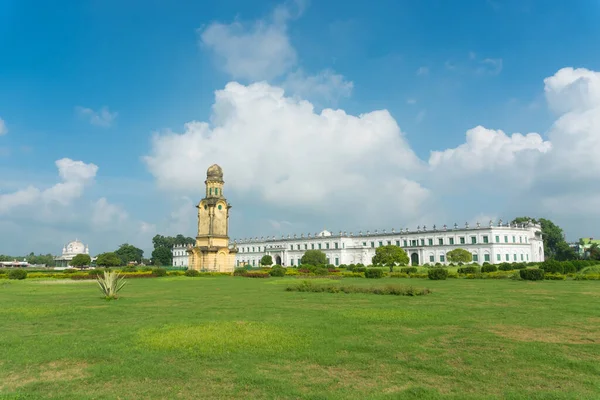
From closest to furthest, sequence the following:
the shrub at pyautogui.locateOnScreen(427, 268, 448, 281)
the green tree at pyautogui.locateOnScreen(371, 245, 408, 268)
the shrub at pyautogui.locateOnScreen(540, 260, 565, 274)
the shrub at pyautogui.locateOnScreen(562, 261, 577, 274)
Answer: the shrub at pyautogui.locateOnScreen(427, 268, 448, 281) → the shrub at pyautogui.locateOnScreen(540, 260, 565, 274) → the shrub at pyautogui.locateOnScreen(562, 261, 577, 274) → the green tree at pyautogui.locateOnScreen(371, 245, 408, 268)

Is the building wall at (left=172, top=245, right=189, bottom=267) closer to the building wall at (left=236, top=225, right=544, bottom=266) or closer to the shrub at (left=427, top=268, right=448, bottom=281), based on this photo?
the building wall at (left=236, top=225, right=544, bottom=266)

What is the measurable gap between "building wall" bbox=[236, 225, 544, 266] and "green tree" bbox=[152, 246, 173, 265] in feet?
97.2

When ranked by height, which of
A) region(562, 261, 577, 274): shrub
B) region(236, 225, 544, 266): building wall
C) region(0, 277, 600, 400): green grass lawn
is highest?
region(236, 225, 544, 266): building wall

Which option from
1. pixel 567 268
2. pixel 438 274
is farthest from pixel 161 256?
pixel 567 268

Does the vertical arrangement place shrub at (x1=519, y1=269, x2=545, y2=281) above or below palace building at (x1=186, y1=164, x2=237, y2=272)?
below

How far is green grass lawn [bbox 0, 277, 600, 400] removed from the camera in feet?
22.6

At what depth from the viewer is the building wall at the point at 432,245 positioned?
81.6 m

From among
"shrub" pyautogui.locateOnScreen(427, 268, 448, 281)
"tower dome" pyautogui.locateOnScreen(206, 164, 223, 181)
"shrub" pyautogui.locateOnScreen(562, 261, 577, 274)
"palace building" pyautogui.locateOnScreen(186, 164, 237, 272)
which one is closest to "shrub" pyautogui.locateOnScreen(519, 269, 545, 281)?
"shrub" pyautogui.locateOnScreen(562, 261, 577, 274)

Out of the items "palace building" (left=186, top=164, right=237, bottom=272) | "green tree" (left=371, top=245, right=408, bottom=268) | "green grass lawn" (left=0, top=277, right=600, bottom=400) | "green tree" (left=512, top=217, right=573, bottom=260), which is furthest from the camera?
"green tree" (left=512, top=217, right=573, bottom=260)

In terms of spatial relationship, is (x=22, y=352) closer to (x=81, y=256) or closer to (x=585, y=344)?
(x=585, y=344)

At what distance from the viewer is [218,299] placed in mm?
19531

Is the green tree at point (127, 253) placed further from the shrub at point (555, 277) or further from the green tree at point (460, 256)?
the shrub at point (555, 277)

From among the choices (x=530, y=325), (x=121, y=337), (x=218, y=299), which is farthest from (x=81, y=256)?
(x=530, y=325)

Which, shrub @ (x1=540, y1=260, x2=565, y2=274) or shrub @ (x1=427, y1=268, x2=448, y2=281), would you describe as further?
shrub @ (x1=540, y1=260, x2=565, y2=274)
